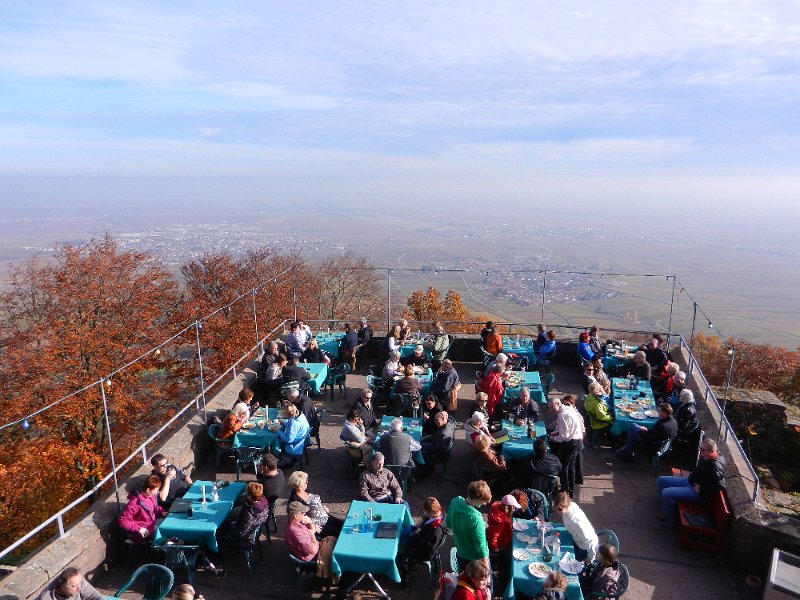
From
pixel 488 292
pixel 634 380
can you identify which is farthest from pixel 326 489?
pixel 488 292

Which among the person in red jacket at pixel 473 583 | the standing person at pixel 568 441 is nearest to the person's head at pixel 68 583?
the person in red jacket at pixel 473 583

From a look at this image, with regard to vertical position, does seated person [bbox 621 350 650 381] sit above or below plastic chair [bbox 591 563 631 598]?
above

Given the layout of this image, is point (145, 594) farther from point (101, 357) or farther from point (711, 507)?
point (101, 357)

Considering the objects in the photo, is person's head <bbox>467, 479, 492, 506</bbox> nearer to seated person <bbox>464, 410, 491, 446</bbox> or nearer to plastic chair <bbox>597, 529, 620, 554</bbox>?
plastic chair <bbox>597, 529, 620, 554</bbox>

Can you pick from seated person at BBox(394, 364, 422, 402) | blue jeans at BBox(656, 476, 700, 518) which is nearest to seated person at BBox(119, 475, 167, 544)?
seated person at BBox(394, 364, 422, 402)

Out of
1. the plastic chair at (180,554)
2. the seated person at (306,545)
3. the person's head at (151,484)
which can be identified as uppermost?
the person's head at (151,484)

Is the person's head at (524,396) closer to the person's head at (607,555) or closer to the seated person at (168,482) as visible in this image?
the person's head at (607,555)
